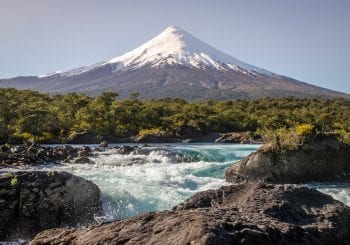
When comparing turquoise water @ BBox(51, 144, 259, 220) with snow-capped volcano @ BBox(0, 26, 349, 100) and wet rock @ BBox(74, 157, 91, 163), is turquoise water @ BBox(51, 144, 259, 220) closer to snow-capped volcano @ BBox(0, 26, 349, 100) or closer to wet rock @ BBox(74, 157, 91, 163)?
wet rock @ BBox(74, 157, 91, 163)

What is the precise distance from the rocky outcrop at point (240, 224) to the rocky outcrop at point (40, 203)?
4059 mm


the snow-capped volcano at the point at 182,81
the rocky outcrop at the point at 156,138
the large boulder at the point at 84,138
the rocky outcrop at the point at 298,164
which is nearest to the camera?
the rocky outcrop at the point at 298,164

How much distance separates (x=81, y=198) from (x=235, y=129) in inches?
1549

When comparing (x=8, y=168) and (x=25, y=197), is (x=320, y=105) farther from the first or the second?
(x=25, y=197)

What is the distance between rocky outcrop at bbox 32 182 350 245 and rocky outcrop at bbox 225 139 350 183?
8324 millimetres

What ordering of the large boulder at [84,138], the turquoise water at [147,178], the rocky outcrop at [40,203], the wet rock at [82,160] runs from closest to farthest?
the rocky outcrop at [40,203] → the turquoise water at [147,178] → the wet rock at [82,160] → the large boulder at [84,138]

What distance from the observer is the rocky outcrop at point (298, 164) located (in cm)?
1475

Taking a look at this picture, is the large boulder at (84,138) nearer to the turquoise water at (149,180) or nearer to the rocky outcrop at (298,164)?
the turquoise water at (149,180)

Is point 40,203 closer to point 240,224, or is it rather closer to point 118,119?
point 240,224

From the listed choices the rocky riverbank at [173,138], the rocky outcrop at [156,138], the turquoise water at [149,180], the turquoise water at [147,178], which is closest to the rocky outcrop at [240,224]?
the turquoise water at [149,180]

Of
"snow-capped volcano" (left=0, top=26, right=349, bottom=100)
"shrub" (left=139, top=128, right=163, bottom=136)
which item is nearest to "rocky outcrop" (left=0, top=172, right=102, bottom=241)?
"shrub" (left=139, top=128, right=163, bottom=136)

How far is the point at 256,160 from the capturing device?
14922 millimetres

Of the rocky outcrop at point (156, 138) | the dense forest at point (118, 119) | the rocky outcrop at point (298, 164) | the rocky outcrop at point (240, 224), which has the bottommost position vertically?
the rocky outcrop at point (156, 138)

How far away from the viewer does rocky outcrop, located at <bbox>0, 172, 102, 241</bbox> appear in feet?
29.7
